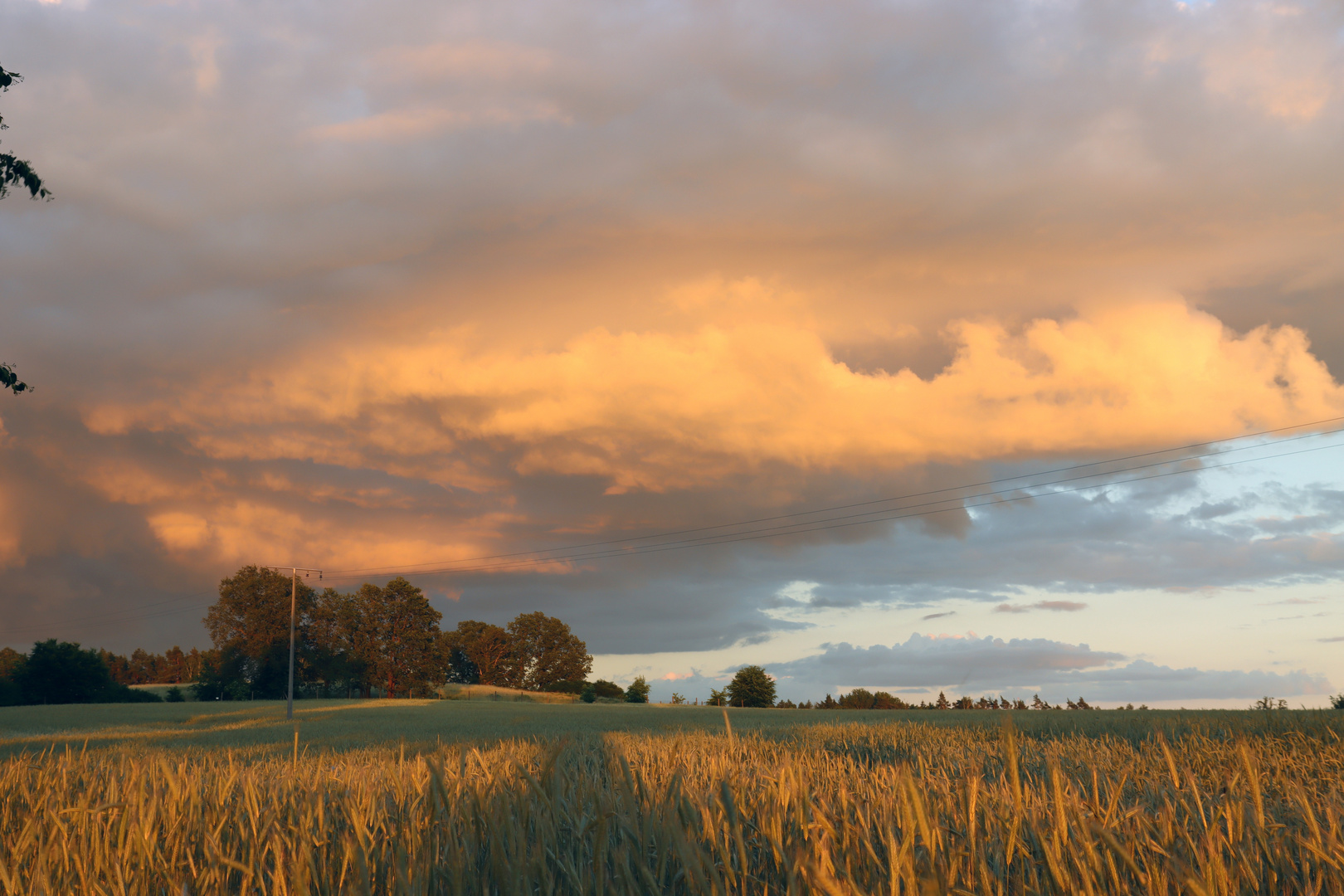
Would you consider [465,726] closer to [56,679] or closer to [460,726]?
[460,726]

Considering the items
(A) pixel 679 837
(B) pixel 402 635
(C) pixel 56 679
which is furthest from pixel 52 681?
(A) pixel 679 837

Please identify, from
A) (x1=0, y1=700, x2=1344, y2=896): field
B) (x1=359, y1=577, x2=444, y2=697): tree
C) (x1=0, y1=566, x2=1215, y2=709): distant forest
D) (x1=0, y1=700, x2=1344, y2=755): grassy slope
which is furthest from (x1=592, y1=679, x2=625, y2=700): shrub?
(x1=0, y1=700, x2=1344, y2=896): field

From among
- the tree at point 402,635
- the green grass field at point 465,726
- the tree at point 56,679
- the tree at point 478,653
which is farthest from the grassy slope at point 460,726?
the tree at point 478,653

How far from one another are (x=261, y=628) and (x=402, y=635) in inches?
489

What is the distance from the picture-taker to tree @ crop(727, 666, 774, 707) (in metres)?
40.5

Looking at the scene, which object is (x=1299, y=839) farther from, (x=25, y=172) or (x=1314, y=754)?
(x=25, y=172)

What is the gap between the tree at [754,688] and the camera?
133 feet

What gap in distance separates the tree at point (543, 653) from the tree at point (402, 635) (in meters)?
10.4

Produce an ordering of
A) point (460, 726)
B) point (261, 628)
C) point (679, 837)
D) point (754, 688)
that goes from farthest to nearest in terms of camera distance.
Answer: point (261, 628) → point (754, 688) → point (460, 726) → point (679, 837)

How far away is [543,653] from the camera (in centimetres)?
8294

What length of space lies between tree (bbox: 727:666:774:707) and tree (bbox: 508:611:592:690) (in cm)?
4261

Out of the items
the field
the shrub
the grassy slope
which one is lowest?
the shrub

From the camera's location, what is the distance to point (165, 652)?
430ft

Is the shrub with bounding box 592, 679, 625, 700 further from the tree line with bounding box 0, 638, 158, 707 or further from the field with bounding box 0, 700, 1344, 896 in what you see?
the field with bounding box 0, 700, 1344, 896
